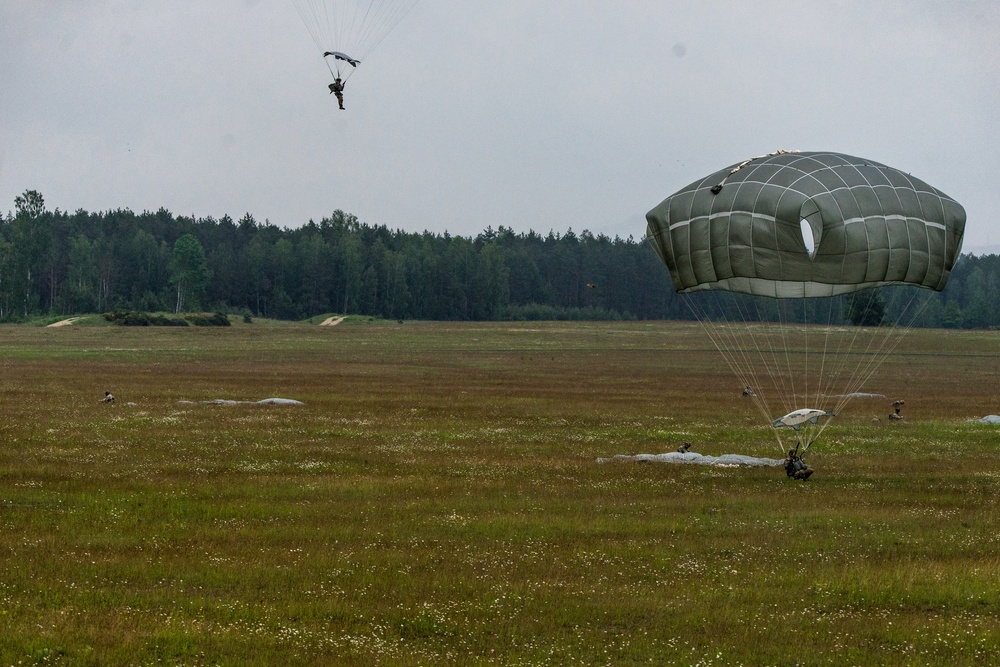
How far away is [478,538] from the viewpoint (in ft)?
65.5

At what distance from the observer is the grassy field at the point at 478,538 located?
13.9m

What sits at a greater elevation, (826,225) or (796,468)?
(826,225)

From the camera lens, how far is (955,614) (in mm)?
15648

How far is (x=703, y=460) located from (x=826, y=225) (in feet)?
28.6

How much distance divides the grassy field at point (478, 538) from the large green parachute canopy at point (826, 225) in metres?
5.28

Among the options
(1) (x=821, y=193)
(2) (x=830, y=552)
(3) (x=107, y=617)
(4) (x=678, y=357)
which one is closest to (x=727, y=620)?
(2) (x=830, y=552)

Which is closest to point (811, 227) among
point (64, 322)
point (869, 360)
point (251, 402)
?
point (251, 402)

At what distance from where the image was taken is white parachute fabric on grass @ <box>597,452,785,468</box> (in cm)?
2955

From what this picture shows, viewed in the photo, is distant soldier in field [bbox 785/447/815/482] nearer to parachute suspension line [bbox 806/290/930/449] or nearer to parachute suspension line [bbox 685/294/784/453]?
parachute suspension line [bbox 685/294/784/453]

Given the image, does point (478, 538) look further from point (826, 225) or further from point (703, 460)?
point (703, 460)

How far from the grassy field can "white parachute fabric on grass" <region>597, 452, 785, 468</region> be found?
38.3 inches

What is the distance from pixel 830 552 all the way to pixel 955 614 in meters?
3.85

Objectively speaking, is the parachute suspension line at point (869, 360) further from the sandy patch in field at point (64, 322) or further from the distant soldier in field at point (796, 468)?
the sandy patch in field at point (64, 322)

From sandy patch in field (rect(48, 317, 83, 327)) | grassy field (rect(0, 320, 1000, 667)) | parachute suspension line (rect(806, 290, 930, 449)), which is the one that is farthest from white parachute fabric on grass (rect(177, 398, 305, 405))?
sandy patch in field (rect(48, 317, 83, 327))
